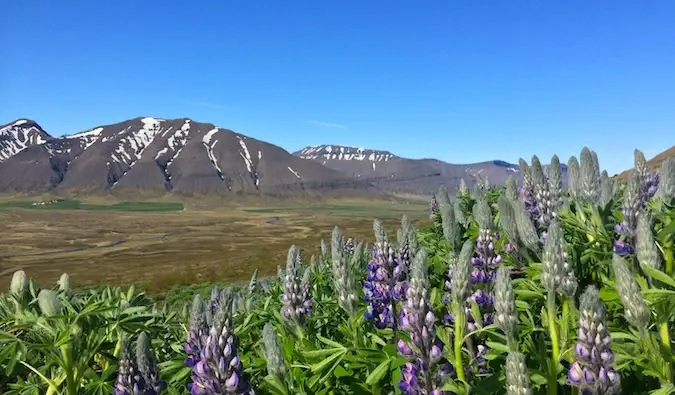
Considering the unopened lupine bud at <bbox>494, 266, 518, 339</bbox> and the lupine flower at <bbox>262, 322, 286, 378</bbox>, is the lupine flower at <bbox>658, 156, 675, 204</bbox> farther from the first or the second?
the lupine flower at <bbox>262, 322, 286, 378</bbox>

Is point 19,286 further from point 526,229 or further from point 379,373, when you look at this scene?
point 526,229

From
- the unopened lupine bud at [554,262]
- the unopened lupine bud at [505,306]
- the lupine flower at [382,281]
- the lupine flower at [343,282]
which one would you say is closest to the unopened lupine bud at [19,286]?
the lupine flower at [343,282]

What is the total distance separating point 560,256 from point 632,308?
42 centimetres

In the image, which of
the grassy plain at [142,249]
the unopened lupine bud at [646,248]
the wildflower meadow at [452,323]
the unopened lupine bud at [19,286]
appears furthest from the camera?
the grassy plain at [142,249]

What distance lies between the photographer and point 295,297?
12.0ft

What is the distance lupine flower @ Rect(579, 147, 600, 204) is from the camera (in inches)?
163

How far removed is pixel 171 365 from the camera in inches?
141

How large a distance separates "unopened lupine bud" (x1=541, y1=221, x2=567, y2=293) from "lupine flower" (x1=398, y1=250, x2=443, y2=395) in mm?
717

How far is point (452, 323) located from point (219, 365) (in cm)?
145

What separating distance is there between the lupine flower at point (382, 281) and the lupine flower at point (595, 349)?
1.50m

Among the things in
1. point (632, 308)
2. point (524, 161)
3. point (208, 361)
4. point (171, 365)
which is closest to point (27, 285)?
point (171, 365)

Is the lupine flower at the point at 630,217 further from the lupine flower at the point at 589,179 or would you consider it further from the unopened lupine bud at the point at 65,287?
the unopened lupine bud at the point at 65,287

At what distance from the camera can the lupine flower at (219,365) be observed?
239 centimetres

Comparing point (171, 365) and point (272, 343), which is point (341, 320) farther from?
point (272, 343)
